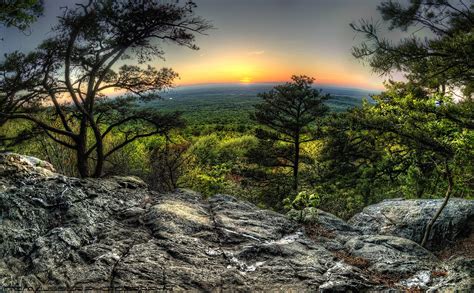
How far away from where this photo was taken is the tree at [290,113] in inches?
860

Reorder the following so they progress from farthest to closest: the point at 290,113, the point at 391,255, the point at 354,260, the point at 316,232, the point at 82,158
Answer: the point at 290,113
the point at 82,158
the point at 316,232
the point at 391,255
the point at 354,260

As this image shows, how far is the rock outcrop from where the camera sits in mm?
4703

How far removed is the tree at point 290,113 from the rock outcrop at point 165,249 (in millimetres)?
14015

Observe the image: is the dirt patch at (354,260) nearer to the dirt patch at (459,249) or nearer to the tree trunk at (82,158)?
the dirt patch at (459,249)

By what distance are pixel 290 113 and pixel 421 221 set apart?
41.9 ft

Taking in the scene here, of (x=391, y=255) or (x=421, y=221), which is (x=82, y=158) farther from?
(x=421, y=221)

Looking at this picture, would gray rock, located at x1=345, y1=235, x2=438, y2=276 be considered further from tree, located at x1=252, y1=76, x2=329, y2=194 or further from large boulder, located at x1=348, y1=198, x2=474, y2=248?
tree, located at x1=252, y1=76, x2=329, y2=194

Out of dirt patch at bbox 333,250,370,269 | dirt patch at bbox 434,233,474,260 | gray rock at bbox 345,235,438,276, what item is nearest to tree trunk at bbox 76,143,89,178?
dirt patch at bbox 333,250,370,269

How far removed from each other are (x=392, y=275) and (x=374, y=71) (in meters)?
5.86

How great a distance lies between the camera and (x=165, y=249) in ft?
18.6

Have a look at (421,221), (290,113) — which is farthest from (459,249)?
(290,113)

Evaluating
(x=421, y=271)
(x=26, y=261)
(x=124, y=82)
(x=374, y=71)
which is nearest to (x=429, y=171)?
(x=374, y=71)

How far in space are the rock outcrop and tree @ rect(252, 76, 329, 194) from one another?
14015 millimetres

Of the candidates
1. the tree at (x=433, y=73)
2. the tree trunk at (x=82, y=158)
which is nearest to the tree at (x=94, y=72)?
the tree trunk at (x=82, y=158)
